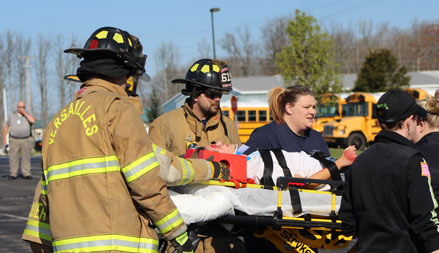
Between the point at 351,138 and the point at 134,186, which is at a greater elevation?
the point at 134,186

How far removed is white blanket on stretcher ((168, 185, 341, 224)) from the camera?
3.74 m

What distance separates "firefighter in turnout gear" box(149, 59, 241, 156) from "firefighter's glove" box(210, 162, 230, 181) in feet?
3.66

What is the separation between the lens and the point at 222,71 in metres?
5.23

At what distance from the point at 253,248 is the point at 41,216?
182 cm

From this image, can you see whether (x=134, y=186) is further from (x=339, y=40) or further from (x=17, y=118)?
(x=339, y=40)

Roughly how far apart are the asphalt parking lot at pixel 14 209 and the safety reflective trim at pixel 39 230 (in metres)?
4.27

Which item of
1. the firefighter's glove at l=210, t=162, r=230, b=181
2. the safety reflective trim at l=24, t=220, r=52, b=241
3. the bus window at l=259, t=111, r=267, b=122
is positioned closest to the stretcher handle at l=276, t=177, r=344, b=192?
the firefighter's glove at l=210, t=162, r=230, b=181

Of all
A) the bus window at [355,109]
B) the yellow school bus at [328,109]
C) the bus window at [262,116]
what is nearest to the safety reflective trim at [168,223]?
the bus window at [355,109]

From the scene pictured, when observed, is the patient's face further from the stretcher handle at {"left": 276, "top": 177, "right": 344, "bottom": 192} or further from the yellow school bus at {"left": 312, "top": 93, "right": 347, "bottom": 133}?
the yellow school bus at {"left": 312, "top": 93, "right": 347, "bottom": 133}

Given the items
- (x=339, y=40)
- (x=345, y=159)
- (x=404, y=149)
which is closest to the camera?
(x=404, y=149)

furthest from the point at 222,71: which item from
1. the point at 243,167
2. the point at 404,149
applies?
the point at 404,149

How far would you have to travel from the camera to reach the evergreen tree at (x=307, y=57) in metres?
32.6

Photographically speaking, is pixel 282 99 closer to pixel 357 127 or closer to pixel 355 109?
pixel 357 127

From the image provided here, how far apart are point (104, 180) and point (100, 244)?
310mm
